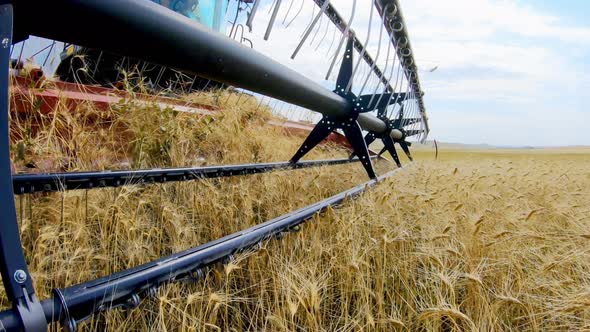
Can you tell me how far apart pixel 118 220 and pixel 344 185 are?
2259mm

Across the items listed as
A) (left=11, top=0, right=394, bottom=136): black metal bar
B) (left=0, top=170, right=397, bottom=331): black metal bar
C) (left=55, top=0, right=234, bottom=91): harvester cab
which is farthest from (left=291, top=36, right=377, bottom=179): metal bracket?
(left=55, top=0, right=234, bottom=91): harvester cab

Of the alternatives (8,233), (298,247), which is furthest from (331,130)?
(8,233)

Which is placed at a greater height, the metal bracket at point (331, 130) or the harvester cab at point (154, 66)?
the harvester cab at point (154, 66)

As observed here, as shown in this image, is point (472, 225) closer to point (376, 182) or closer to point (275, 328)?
point (275, 328)

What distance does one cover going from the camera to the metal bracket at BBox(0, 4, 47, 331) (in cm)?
61

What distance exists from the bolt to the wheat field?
0.35 meters

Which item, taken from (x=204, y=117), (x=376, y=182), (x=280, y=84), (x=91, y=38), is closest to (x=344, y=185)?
(x=376, y=182)

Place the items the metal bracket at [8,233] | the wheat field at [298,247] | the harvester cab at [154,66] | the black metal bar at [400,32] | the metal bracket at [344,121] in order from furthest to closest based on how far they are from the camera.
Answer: the harvester cab at [154,66], the metal bracket at [344,121], the black metal bar at [400,32], the wheat field at [298,247], the metal bracket at [8,233]

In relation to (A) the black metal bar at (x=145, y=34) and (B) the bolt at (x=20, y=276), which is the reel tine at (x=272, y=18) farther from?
(B) the bolt at (x=20, y=276)

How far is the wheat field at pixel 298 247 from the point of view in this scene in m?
1.14

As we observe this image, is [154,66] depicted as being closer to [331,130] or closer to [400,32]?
[331,130]

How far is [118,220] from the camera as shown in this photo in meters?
1.56

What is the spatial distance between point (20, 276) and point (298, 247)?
3.35ft

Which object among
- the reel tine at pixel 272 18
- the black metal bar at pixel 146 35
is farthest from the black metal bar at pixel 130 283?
the reel tine at pixel 272 18
